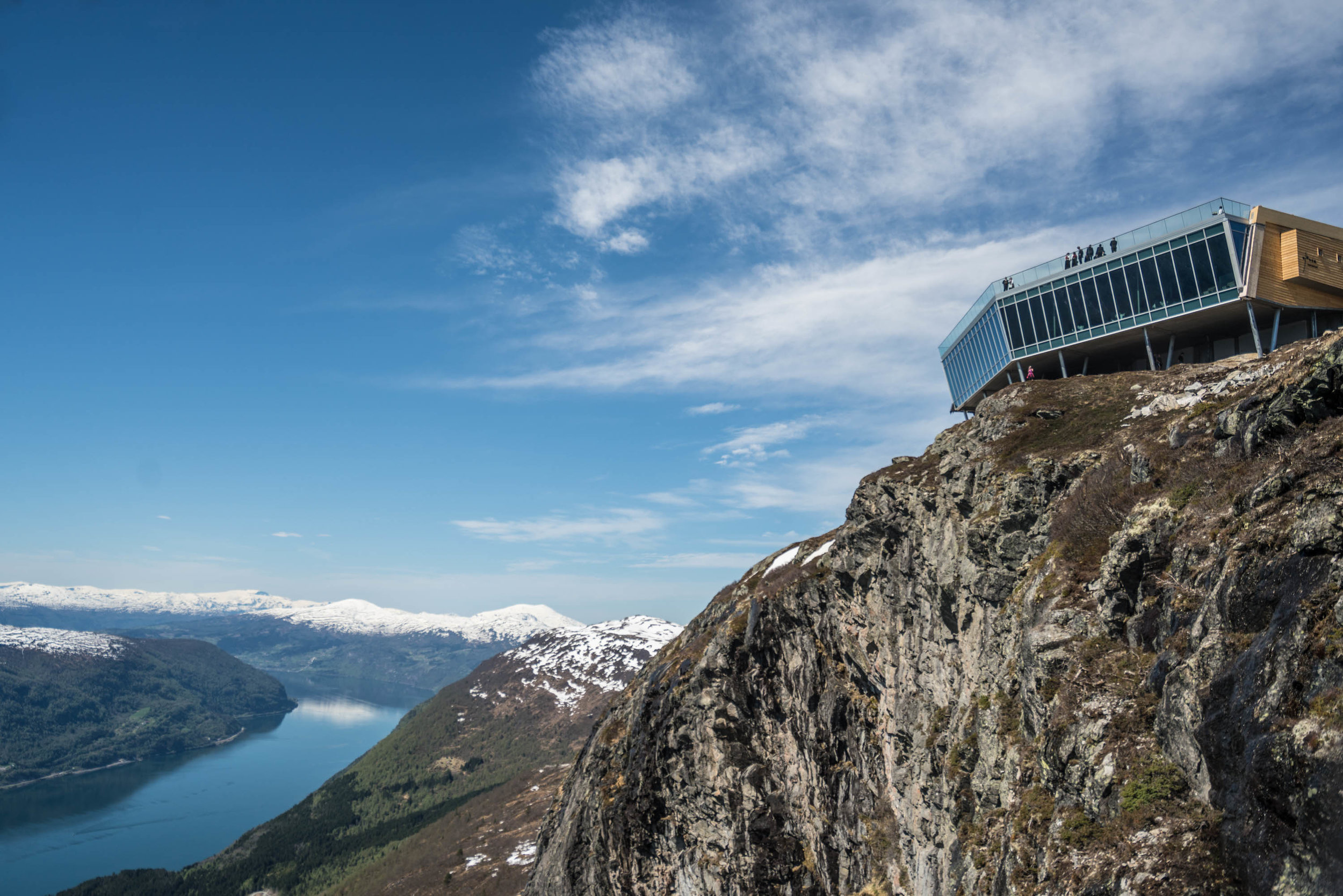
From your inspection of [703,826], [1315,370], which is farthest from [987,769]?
[703,826]

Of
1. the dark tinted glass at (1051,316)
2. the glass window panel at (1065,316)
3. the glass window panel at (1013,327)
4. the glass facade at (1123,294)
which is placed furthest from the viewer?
the glass window panel at (1013,327)

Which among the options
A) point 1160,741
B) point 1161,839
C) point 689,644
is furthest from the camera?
point 689,644

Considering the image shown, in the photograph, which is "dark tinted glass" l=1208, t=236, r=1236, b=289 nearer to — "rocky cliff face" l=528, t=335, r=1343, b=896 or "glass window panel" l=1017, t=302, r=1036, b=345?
"glass window panel" l=1017, t=302, r=1036, b=345

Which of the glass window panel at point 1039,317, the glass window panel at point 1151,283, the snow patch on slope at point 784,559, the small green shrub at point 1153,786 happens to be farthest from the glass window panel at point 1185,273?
the small green shrub at point 1153,786

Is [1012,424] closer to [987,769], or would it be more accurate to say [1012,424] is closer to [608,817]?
[987,769]

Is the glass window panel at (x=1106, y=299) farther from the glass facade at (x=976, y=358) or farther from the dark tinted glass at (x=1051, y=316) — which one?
the glass facade at (x=976, y=358)

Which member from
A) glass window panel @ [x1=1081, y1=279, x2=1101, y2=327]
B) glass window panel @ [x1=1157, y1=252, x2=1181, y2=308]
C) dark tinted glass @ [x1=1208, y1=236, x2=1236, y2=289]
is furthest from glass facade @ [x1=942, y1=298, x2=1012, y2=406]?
dark tinted glass @ [x1=1208, y1=236, x2=1236, y2=289]
